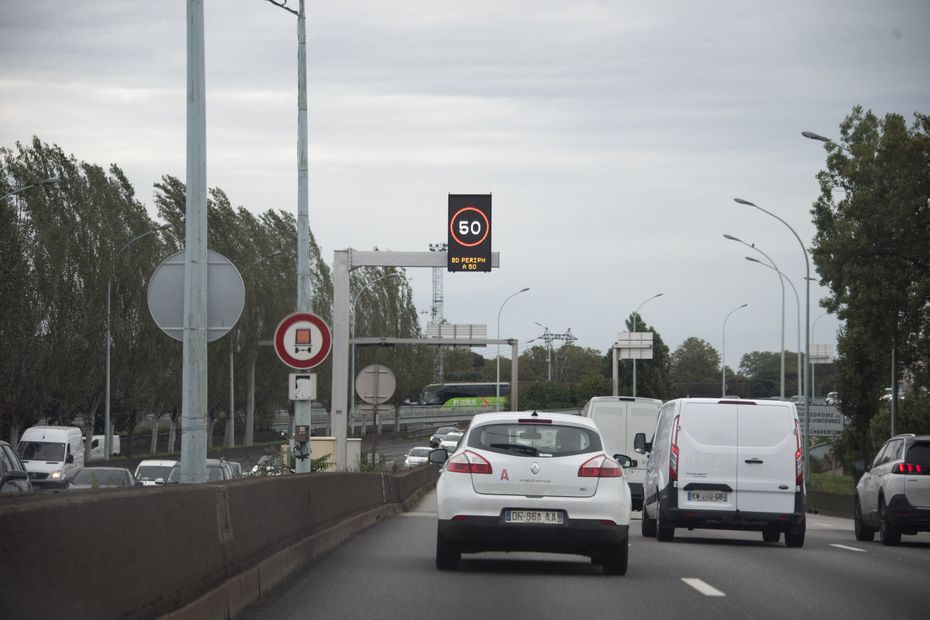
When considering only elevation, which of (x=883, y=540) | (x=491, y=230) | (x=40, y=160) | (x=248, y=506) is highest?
(x=40, y=160)

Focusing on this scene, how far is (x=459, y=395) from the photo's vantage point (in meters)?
124

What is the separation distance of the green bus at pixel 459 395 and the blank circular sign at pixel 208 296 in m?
107

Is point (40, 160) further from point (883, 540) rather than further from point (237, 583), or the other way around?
point (237, 583)

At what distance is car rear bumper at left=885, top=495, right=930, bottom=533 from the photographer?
20875 mm

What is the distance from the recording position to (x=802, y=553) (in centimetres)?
1789

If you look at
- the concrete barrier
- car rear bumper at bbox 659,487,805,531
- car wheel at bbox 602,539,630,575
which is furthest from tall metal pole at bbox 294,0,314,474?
car wheel at bbox 602,539,630,575

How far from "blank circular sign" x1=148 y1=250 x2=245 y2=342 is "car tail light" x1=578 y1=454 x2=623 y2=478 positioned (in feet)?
11.6

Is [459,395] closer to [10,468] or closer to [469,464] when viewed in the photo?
[10,468]

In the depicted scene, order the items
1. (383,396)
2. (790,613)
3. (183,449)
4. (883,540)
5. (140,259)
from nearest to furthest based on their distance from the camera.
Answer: (790,613) → (183,449) → (883,540) → (383,396) → (140,259)

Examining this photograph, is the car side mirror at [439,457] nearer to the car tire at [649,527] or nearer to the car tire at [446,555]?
the car tire at [446,555]

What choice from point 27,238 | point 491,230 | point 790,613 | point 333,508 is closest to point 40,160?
point 27,238

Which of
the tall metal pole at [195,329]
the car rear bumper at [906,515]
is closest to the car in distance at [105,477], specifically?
the car rear bumper at [906,515]

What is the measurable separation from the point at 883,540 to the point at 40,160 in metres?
45.4

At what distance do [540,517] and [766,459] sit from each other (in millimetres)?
6667
